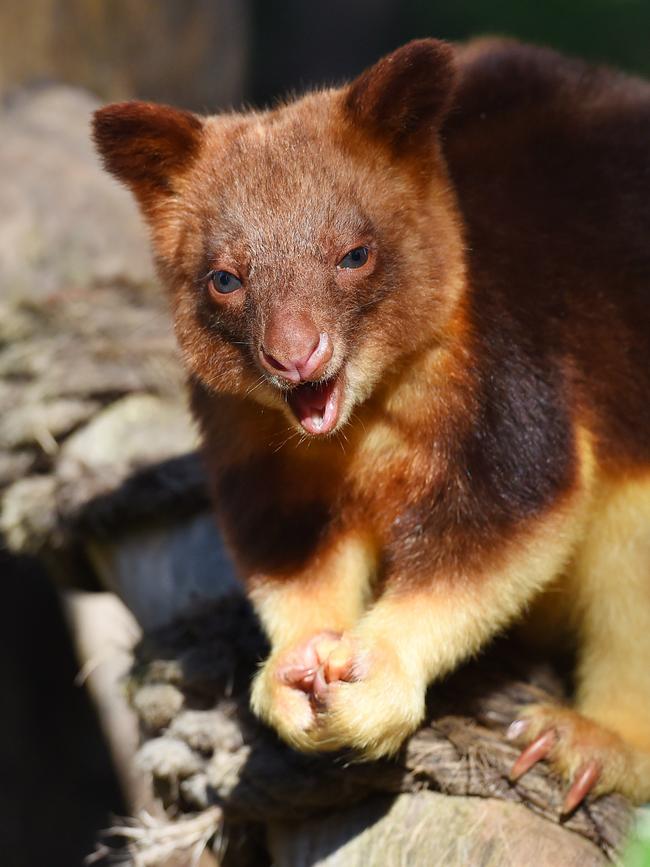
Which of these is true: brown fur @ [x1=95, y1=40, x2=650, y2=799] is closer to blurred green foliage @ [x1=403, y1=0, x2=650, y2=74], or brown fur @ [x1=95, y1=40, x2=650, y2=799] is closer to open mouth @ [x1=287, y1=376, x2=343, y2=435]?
open mouth @ [x1=287, y1=376, x2=343, y2=435]

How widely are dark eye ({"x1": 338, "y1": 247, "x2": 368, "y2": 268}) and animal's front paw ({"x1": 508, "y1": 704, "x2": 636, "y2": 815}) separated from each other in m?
1.19

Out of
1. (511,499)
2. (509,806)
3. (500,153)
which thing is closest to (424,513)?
(511,499)

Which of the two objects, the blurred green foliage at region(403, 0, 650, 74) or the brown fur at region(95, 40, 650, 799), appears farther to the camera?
the blurred green foliage at region(403, 0, 650, 74)

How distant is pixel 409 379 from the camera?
2.72m

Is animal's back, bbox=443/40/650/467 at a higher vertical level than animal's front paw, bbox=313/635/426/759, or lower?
higher

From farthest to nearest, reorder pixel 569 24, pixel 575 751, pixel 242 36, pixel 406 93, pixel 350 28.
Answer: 1. pixel 350 28
2. pixel 569 24
3. pixel 242 36
4. pixel 575 751
5. pixel 406 93

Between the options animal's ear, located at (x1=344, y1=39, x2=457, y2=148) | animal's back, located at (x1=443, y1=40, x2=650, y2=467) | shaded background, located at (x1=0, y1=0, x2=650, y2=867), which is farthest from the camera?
shaded background, located at (x1=0, y1=0, x2=650, y2=867)

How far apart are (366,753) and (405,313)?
0.99 metres

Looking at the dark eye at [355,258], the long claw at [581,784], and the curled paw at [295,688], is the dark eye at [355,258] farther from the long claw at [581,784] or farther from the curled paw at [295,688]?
the long claw at [581,784]

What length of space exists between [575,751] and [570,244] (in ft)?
4.12

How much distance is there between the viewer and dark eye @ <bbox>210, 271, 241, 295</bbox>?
2.59 meters

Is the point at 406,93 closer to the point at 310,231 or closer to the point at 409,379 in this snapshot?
the point at 310,231

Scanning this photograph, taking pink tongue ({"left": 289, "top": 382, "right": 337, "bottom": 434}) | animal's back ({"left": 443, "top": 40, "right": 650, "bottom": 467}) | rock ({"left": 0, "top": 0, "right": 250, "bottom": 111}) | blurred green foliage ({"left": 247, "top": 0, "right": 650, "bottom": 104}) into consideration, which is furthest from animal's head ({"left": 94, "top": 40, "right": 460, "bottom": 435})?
blurred green foliage ({"left": 247, "top": 0, "right": 650, "bottom": 104})

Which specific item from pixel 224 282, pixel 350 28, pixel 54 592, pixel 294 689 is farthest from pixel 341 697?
Result: pixel 350 28
